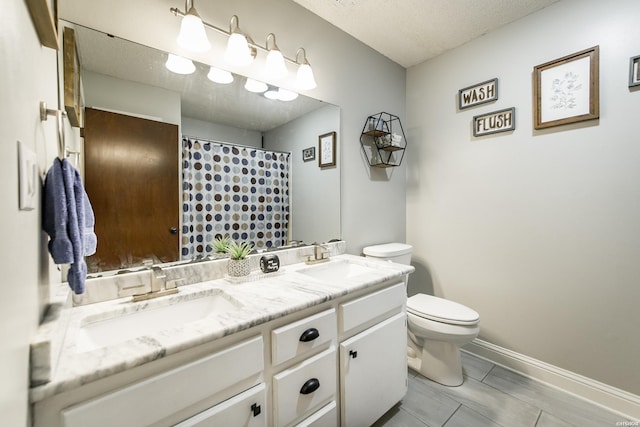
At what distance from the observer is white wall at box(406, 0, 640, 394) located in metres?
1.53

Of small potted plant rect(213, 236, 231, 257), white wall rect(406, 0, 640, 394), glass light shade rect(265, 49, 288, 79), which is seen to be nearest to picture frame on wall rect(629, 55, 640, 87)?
white wall rect(406, 0, 640, 394)

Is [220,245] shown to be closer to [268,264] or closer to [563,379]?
[268,264]

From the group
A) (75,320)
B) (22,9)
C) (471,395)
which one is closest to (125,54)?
(22,9)

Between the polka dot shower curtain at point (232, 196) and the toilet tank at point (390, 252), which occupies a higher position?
the polka dot shower curtain at point (232, 196)

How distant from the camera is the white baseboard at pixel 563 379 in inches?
59.7

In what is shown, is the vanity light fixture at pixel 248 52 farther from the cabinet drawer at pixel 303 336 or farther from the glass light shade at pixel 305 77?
the cabinet drawer at pixel 303 336

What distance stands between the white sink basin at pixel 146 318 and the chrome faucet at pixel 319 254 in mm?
692

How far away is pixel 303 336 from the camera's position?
1.03m

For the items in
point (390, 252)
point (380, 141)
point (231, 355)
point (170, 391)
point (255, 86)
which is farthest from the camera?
point (380, 141)

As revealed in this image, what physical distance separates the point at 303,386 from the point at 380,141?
1764 millimetres

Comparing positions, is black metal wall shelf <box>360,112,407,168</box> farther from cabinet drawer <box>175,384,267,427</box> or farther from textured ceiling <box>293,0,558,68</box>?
cabinet drawer <box>175,384,267,427</box>

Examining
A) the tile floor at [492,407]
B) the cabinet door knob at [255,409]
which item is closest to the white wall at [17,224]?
the cabinet door knob at [255,409]

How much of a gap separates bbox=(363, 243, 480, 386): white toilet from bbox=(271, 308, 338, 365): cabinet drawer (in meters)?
0.87

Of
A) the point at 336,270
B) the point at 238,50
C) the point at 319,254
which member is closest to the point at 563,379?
the point at 336,270
